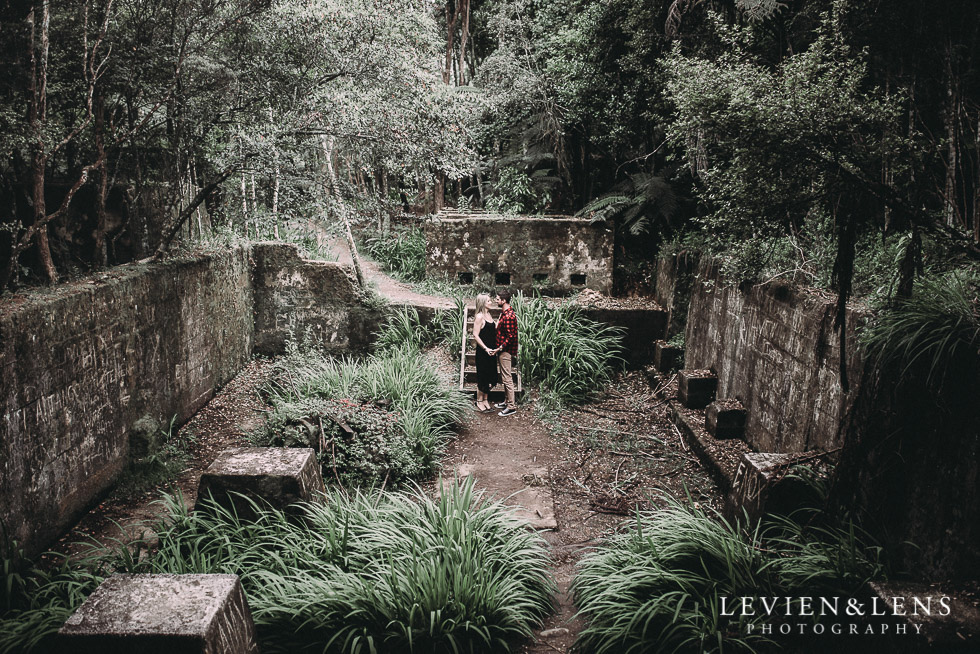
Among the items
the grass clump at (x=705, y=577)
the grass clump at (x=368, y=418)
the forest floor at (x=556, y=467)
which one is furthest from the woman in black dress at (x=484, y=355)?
the grass clump at (x=705, y=577)

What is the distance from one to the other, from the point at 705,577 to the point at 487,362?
→ 408cm

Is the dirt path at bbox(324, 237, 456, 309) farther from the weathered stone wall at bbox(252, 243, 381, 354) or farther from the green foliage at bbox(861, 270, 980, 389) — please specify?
the green foliage at bbox(861, 270, 980, 389)

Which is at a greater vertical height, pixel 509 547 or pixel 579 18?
pixel 579 18

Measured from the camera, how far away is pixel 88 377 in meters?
4.80

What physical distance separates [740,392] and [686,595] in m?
3.21

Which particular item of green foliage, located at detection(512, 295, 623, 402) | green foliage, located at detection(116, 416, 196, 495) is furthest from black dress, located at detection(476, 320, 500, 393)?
green foliage, located at detection(116, 416, 196, 495)

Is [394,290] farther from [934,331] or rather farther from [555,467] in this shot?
[934,331]

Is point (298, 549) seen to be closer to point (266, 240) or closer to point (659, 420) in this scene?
point (659, 420)

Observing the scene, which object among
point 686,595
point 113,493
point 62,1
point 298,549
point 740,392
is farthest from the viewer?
point 740,392

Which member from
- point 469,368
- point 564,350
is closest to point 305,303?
point 469,368

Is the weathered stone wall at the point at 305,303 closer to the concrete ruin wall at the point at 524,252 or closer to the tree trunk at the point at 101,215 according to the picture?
the concrete ruin wall at the point at 524,252

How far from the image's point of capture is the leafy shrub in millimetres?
11289

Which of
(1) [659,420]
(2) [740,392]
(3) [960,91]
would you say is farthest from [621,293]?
(3) [960,91]

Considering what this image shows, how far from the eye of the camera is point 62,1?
4625mm
